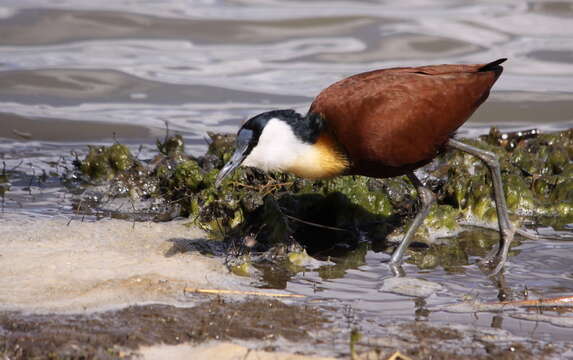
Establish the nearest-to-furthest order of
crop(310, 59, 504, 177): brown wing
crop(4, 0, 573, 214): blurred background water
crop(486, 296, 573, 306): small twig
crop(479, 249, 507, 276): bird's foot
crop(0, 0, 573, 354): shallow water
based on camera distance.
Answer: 1. crop(486, 296, 573, 306): small twig
2. crop(310, 59, 504, 177): brown wing
3. crop(479, 249, 507, 276): bird's foot
4. crop(0, 0, 573, 354): shallow water
5. crop(4, 0, 573, 214): blurred background water

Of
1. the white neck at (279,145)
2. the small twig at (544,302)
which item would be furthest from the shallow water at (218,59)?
the small twig at (544,302)

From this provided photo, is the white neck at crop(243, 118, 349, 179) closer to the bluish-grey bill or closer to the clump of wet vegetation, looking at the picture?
the bluish-grey bill

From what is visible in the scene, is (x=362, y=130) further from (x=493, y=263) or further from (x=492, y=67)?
(x=493, y=263)

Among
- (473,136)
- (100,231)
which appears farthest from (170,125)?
(100,231)

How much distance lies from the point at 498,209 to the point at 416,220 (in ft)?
1.91

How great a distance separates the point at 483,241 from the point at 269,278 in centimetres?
177

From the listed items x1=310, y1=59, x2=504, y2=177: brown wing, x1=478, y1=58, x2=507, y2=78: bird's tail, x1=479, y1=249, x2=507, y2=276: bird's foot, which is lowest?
x1=479, y1=249, x2=507, y2=276: bird's foot

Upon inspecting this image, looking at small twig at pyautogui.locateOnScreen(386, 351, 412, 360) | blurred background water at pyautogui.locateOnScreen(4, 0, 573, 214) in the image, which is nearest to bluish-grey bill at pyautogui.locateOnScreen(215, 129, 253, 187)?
small twig at pyautogui.locateOnScreen(386, 351, 412, 360)

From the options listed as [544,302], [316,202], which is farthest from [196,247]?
[544,302]

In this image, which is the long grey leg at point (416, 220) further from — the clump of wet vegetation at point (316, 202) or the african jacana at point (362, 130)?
the clump of wet vegetation at point (316, 202)

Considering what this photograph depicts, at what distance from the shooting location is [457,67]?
579cm

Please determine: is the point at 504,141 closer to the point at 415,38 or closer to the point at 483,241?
the point at 483,241

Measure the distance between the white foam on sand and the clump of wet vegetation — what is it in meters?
0.31

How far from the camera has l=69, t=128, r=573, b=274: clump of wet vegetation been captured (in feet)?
19.5
